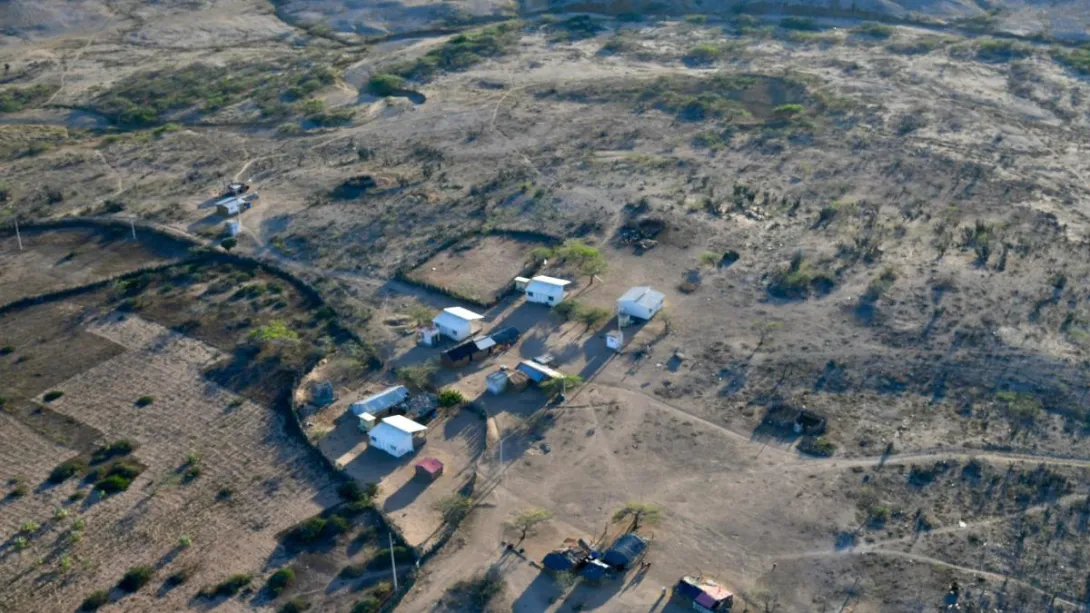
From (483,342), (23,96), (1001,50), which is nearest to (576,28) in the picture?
(1001,50)

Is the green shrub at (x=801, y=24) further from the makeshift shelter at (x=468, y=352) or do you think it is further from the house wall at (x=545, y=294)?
the makeshift shelter at (x=468, y=352)

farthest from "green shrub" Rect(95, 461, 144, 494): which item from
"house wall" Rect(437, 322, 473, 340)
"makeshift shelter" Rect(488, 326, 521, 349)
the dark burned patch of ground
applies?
"makeshift shelter" Rect(488, 326, 521, 349)

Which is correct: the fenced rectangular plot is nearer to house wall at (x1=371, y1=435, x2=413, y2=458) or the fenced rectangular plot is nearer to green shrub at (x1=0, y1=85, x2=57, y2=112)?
house wall at (x1=371, y1=435, x2=413, y2=458)

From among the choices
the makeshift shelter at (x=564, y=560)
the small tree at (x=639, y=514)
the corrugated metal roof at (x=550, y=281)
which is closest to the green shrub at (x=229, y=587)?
the makeshift shelter at (x=564, y=560)

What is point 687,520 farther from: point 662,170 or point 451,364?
point 662,170

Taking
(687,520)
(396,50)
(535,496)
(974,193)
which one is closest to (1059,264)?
(974,193)

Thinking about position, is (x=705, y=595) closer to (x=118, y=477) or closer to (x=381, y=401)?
(x=381, y=401)
